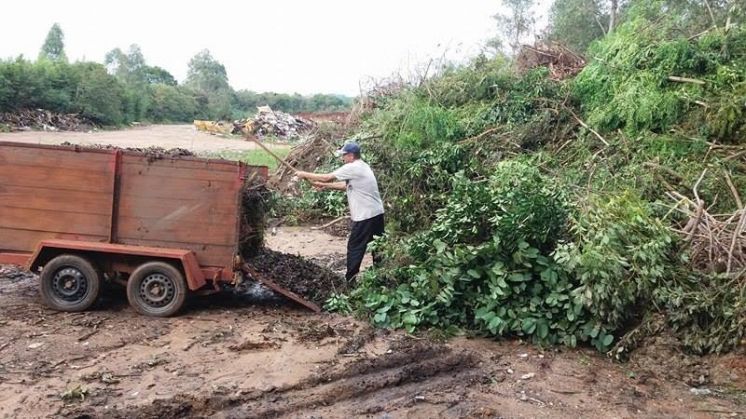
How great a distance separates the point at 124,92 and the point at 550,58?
30.0m

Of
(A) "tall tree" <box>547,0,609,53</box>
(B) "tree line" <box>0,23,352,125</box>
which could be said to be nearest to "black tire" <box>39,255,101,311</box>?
(B) "tree line" <box>0,23,352,125</box>

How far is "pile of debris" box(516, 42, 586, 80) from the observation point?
12.3 metres

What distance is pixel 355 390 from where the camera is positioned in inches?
163

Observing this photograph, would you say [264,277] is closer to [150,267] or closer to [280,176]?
[150,267]

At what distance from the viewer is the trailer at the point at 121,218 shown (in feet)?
17.6

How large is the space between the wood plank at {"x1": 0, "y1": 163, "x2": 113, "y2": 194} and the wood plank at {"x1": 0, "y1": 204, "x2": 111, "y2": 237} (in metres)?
0.24

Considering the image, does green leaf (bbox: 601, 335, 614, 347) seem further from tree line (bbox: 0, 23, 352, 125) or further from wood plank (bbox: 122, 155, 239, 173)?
tree line (bbox: 0, 23, 352, 125)

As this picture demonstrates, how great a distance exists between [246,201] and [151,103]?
4041 centimetres

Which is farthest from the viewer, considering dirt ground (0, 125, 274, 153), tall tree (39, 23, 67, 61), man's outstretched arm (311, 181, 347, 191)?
tall tree (39, 23, 67, 61)

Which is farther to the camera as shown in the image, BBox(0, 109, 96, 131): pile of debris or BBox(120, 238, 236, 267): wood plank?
BBox(0, 109, 96, 131): pile of debris

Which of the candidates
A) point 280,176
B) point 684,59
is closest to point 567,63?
point 684,59

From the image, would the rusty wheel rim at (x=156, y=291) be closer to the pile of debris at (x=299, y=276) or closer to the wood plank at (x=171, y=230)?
the wood plank at (x=171, y=230)

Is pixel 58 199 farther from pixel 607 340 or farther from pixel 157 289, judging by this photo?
pixel 607 340

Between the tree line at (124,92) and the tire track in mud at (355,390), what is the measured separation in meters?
14.9
